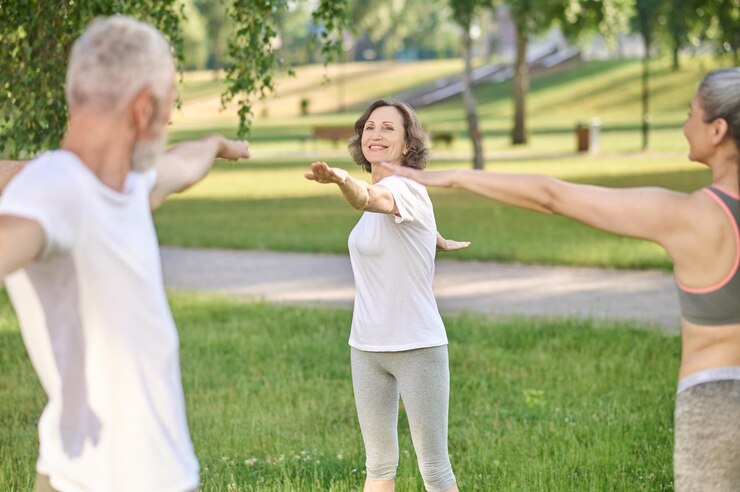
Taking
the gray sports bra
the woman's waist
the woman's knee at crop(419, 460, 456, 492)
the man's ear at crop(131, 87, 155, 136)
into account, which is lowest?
the woman's knee at crop(419, 460, 456, 492)

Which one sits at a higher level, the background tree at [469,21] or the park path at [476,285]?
the background tree at [469,21]

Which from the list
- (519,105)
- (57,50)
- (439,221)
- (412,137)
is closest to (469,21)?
(439,221)

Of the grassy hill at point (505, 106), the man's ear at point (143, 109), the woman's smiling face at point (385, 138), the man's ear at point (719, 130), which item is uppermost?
the man's ear at point (143, 109)

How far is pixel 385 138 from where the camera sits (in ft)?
16.2

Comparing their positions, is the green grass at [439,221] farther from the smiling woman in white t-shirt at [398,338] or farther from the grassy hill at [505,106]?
the grassy hill at [505,106]

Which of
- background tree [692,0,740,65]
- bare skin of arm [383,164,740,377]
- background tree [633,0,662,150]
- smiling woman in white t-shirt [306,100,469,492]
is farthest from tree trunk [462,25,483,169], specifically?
bare skin of arm [383,164,740,377]

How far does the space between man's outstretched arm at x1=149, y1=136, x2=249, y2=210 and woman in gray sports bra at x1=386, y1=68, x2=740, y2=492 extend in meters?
1.11

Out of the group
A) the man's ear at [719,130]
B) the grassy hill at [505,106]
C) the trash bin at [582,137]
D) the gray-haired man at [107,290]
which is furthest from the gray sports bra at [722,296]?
the grassy hill at [505,106]

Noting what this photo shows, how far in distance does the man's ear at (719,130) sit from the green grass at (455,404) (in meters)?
3.10

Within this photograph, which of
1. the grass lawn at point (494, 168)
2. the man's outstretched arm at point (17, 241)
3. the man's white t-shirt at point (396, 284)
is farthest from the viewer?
the grass lawn at point (494, 168)

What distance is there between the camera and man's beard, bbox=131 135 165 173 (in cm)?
298

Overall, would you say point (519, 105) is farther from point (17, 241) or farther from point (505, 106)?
point (17, 241)

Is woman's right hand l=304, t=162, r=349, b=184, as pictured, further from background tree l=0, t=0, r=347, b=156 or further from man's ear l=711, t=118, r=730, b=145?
background tree l=0, t=0, r=347, b=156

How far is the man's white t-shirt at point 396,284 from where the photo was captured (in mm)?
4703
